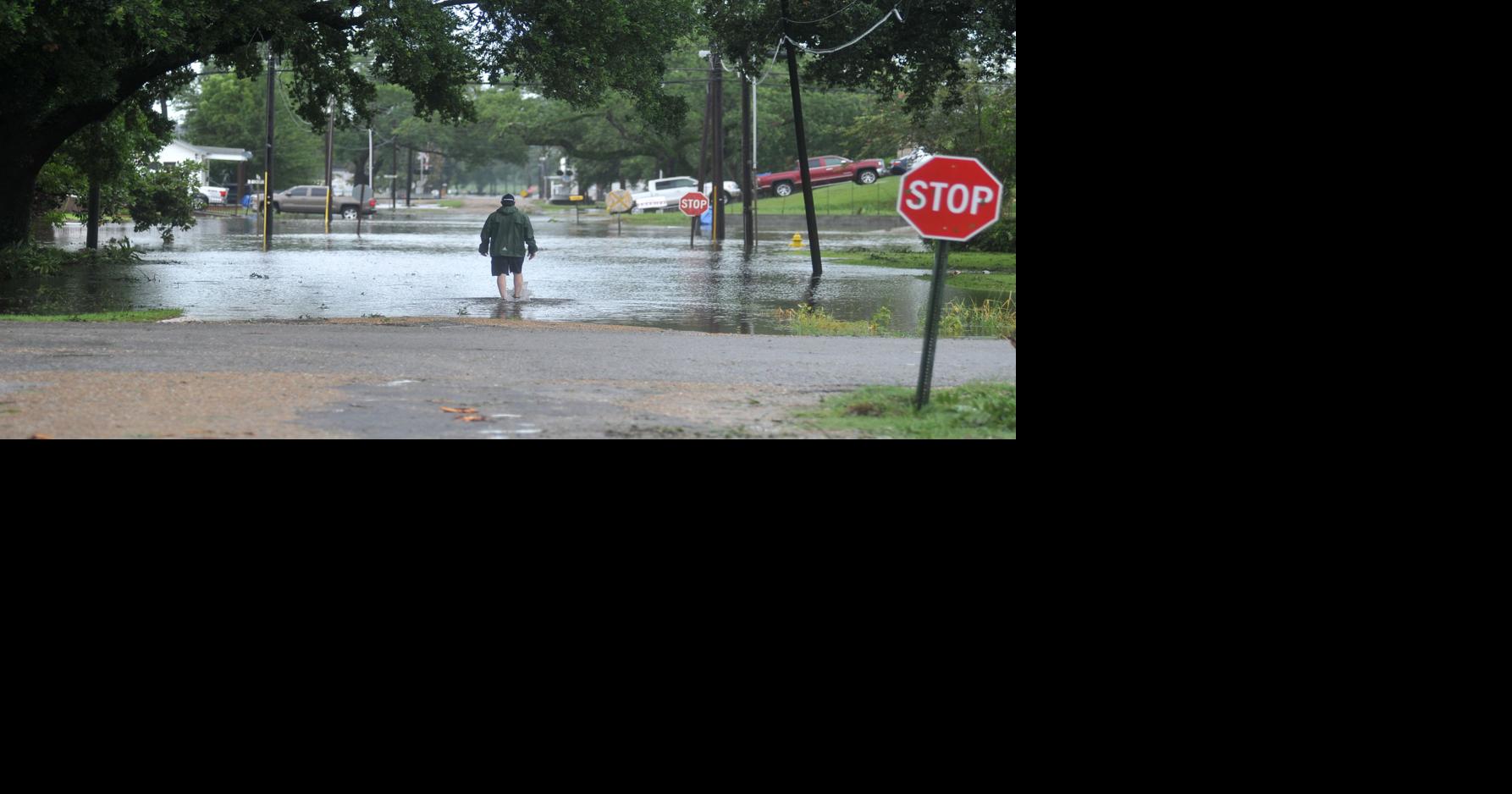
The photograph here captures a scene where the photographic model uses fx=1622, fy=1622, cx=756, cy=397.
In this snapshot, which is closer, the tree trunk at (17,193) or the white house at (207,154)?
the tree trunk at (17,193)

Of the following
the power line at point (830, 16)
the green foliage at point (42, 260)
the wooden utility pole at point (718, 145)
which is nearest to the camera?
the green foliage at point (42, 260)

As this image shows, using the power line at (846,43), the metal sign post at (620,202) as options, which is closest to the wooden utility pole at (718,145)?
the power line at (846,43)

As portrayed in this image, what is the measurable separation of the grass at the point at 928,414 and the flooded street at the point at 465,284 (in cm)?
654

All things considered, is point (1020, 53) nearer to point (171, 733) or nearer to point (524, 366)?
point (524, 366)

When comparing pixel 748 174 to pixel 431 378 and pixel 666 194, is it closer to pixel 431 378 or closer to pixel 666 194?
pixel 431 378

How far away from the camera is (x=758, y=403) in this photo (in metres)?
11.9

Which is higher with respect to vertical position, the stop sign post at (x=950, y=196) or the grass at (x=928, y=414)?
the stop sign post at (x=950, y=196)

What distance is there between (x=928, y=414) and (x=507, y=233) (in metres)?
11.6

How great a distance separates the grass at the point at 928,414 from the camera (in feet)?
36.4

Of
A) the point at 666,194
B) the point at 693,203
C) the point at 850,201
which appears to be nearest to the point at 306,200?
the point at 666,194

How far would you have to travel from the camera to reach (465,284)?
83.8 ft

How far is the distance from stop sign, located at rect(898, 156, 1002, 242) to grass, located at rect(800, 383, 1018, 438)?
1.45 meters

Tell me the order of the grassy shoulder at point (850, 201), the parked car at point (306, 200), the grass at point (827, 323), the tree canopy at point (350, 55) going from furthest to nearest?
the parked car at point (306, 200)
the grassy shoulder at point (850, 201)
the tree canopy at point (350, 55)
the grass at point (827, 323)

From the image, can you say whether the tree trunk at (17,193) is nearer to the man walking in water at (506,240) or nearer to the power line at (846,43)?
the man walking in water at (506,240)
